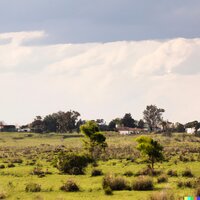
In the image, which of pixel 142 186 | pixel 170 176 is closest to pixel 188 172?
pixel 170 176

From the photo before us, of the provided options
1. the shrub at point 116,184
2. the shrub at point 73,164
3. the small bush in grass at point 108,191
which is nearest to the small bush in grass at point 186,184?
the shrub at point 116,184

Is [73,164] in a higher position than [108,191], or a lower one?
higher

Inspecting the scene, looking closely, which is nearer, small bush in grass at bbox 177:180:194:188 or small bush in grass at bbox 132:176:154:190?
small bush in grass at bbox 132:176:154:190

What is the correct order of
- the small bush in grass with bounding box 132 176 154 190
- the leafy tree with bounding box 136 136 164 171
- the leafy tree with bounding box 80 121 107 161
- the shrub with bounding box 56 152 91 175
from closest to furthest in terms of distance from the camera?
the small bush in grass with bounding box 132 176 154 190 < the shrub with bounding box 56 152 91 175 < the leafy tree with bounding box 136 136 164 171 < the leafy tree with bounding box 80 121 107 161

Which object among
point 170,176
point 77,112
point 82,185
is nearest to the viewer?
point 82,185

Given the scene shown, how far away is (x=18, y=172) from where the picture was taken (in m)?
47.2

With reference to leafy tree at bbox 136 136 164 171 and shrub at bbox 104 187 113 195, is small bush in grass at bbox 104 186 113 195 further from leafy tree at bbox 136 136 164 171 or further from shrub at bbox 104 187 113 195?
leafy tree at bbox 136 136 164 171

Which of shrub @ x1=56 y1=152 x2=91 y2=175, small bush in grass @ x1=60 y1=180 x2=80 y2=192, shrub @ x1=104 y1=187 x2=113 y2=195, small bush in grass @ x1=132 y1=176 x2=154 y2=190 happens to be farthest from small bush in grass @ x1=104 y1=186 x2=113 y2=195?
shrub @ x1=56 y1=152 x2=91 y2=175

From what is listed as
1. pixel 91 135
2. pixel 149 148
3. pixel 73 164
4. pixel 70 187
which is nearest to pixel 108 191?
pixel 70 187

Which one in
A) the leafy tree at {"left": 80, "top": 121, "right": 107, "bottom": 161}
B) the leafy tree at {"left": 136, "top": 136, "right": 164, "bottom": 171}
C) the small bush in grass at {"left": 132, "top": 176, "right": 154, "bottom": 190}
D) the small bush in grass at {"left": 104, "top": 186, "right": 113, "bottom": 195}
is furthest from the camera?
the leafy tree at {"left": 80, "top": 121, "right": 107, "bottom": 161}

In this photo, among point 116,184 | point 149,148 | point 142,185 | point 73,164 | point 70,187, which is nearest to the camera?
point 142,185

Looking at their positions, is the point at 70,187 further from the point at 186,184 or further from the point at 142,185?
the point at 186,184

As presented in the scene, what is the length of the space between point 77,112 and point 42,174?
510 ft

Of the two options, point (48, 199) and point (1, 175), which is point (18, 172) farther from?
point (48, 199)
